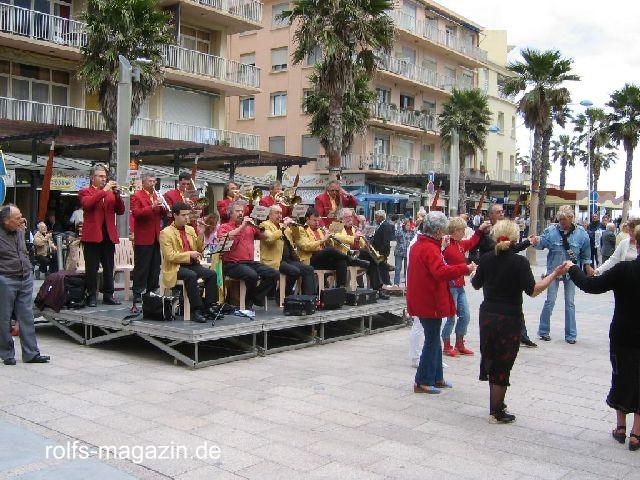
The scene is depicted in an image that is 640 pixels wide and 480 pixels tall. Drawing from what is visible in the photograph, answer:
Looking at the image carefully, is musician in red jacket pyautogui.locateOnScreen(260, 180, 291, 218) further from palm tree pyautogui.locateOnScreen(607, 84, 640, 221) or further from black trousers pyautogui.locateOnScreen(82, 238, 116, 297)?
palm tree pyautogui.locateOnScreen(607, 84, 640, 221)

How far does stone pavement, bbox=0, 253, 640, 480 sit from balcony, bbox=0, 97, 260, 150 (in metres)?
18.0

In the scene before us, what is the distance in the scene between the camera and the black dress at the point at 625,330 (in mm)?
5430

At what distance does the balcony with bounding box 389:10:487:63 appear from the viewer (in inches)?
1630

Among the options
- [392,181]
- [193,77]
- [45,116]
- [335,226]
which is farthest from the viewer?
[392,181]

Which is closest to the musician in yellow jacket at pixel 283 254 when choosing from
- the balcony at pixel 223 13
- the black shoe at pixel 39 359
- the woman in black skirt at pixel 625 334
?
the black shoe at pixel 39 359

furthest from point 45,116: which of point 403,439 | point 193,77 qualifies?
point 403,439

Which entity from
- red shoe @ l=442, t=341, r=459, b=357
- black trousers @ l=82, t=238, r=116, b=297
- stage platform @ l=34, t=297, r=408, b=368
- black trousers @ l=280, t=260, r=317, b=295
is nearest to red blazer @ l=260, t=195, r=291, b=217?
black trousers @ l=280, t=260, r=317, b=295

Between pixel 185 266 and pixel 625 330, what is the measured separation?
5258 mm

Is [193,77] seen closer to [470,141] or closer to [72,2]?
[72,2]

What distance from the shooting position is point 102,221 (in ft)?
30.3

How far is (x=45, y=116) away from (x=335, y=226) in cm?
1796

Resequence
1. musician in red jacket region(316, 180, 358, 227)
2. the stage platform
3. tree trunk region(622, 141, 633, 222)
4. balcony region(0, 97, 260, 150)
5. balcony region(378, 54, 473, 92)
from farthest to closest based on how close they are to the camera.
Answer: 1. tree trunk region(622, 141, 633, 222)
2. balcony region(378, 54, 473, 92)
3. balcony region(0, 97, 260, 150)
4. musician in red jacket region(316, 180, 358, 227)
5. the stage platform

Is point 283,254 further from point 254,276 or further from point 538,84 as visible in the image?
point 538,84

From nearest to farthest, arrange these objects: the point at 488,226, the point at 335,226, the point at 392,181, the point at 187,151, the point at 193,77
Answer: the point at 488,226 → the point at 335,226 → the point at 187,151 → the point at 193,77 → the point at 392,181
